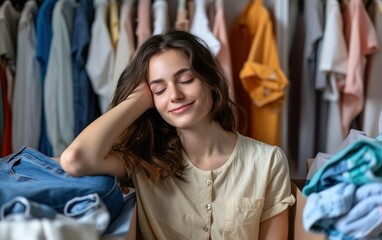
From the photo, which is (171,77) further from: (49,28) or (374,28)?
(374,28)

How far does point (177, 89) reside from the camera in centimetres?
89

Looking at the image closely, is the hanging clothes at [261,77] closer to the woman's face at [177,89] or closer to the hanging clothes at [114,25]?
the hanging clothes at [114,25]

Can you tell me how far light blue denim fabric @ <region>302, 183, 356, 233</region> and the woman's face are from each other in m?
0.34

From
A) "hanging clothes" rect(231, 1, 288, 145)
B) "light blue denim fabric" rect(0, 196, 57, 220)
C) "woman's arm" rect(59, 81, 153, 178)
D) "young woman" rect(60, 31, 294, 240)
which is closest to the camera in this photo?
"light blue denim fabric" rect(0, 196, 57, 220)

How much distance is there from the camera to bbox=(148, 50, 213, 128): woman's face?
884 millimetres

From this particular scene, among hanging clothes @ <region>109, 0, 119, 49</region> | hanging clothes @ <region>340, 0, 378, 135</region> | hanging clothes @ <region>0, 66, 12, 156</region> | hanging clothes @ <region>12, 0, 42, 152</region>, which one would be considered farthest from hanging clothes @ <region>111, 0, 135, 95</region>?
hanging clothes @ <region>340, 0, 378, 135</region>

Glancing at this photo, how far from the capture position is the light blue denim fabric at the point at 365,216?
24.4 inches

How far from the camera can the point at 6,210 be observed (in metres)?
0.61

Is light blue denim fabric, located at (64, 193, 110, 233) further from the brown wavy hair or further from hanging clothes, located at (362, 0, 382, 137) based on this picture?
hanging clothes, located at (362, 0, 382, 137)

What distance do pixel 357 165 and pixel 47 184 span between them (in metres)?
0.51

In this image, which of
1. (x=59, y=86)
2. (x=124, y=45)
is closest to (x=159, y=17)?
(x=124, y=45)

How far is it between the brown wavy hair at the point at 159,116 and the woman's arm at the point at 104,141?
4 centimetres

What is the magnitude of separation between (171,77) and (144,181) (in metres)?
0.24

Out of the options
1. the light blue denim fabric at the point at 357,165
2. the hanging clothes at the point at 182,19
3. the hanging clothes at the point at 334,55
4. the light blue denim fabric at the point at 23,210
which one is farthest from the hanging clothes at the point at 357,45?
the light blue denim fabric at the point at 23,210
